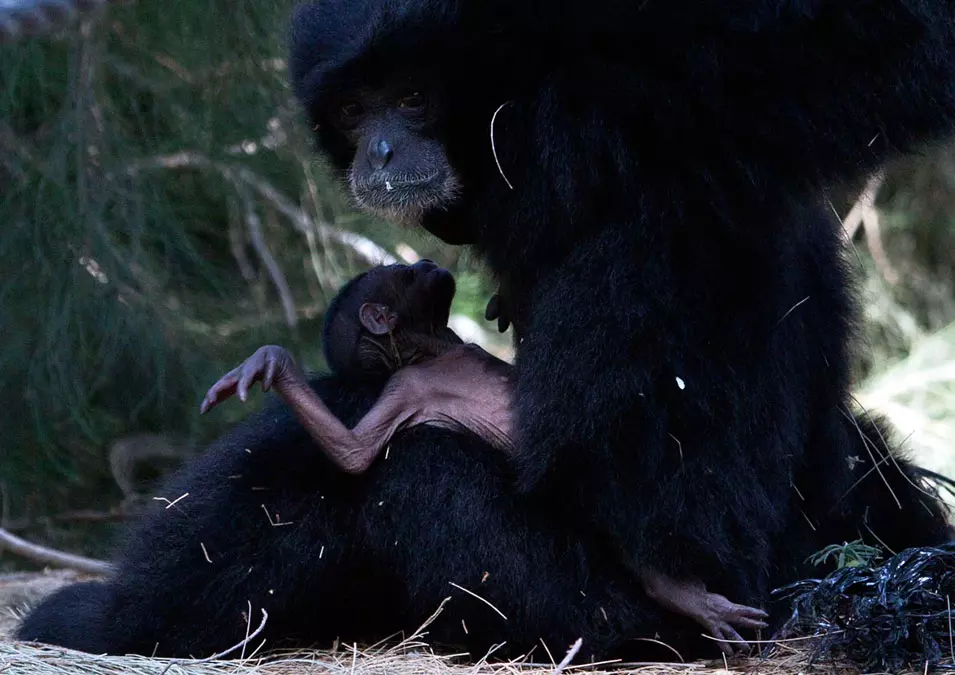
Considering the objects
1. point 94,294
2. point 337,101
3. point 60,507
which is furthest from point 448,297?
point 60,507

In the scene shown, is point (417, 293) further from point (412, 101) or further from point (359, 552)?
point (359, 552)

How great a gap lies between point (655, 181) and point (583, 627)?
132 cm

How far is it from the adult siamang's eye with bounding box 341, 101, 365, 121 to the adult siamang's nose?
0.40 ft

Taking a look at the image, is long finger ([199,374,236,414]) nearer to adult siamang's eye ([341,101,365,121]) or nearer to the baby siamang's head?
the baby siamang's head

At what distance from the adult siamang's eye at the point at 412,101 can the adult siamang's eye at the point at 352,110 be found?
16cm

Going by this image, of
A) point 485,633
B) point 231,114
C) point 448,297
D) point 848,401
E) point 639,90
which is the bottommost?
point 485,633

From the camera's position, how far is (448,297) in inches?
170

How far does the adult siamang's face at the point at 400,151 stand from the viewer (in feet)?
11.9

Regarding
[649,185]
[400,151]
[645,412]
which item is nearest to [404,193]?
[400,151]

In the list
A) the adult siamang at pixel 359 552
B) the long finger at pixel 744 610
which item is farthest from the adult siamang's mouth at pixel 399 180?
the long finger at pixel 744 610

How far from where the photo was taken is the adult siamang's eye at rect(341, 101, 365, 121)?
12.4 feet

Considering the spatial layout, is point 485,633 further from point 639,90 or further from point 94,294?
point 94,294

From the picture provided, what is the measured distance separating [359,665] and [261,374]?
893 mm

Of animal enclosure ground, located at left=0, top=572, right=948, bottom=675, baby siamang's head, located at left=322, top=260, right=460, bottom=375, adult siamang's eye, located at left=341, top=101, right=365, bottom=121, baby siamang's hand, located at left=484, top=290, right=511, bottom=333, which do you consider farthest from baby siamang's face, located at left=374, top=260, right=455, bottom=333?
animal enclosure ground, located at left=0, top=572, right=948, bottom=675
